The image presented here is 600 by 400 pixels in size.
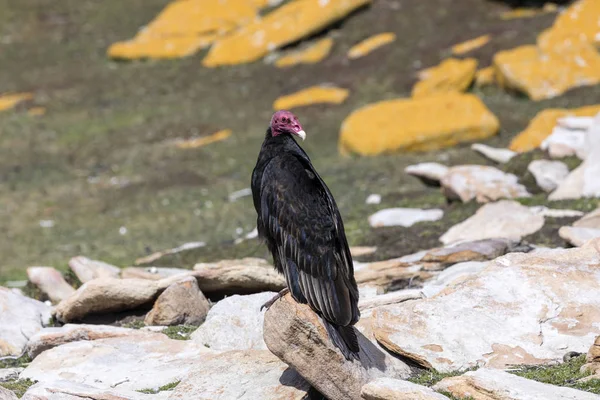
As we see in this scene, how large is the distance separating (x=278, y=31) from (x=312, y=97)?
7152mm

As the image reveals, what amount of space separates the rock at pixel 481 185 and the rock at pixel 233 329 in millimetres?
10038

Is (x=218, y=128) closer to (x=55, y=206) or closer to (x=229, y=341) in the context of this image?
(x=55, y=206)

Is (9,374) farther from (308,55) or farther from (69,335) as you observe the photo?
(308,55)

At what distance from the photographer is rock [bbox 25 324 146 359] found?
45.8 feet

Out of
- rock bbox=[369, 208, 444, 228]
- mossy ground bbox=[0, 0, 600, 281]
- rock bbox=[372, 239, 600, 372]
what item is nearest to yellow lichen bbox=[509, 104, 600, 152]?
mossy ground bbox=[0, 0, 600, 281]

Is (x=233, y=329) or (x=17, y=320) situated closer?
(x=233, y=329)

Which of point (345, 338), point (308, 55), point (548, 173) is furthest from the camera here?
point (308, 55)

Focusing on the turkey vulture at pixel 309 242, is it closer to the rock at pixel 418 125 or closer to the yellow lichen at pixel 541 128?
the yellow lichen at pixel 541 128

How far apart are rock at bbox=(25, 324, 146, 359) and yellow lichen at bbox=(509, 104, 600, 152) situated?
16.9 meters

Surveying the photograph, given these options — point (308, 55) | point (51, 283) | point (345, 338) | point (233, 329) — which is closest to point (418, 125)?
point (308, 55)

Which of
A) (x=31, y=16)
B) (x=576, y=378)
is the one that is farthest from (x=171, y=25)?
(x=576, y=378)

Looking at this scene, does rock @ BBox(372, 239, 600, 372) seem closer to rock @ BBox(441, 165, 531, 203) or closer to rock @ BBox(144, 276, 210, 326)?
rock @ BBox(144, 276, 210, 326)

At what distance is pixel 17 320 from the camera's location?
51.2 feet

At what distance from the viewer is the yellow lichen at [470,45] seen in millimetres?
39281
